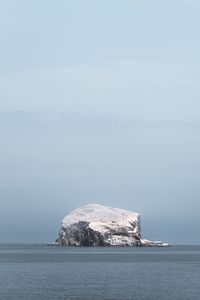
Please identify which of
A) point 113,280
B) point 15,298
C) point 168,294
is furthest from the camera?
point 113,280

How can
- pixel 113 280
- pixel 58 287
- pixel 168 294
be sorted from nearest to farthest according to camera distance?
1. pixel 168 294
2. pixel 58 287
3. pixel 113 280

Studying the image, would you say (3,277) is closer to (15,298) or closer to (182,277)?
(182,277)

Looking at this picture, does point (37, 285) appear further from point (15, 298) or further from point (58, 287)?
point (15, 298)

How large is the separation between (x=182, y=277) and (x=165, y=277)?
8.73 ft

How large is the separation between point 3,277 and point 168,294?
37556 millimetres

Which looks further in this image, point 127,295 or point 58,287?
point 58,287

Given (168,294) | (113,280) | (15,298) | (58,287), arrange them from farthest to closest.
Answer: (113,280) < (58,287) < (168,294) < (15,298)

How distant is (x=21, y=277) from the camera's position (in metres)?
130

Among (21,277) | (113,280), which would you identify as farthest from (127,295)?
(21,277)

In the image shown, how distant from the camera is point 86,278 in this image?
128 m

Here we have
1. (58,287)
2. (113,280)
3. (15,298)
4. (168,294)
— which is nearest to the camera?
(15,298)

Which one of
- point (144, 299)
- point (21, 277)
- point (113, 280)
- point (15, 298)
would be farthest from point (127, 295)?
point (21, 277)

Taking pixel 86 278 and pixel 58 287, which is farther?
pixel 86 278

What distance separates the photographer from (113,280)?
407 feet
